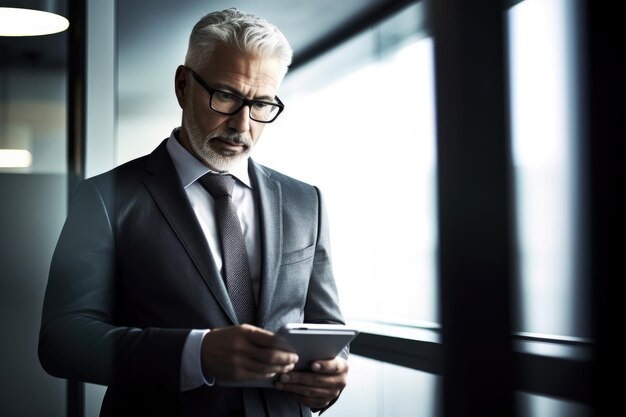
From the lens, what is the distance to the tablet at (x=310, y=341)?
107 centimetres

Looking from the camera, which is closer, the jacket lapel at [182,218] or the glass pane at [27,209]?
the jacket lapel at [182,218]

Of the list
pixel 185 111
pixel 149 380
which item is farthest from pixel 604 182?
pixel 185 111

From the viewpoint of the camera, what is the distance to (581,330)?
567mm

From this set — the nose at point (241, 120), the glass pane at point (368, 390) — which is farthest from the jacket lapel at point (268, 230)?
the glass pane at point (368, 390)

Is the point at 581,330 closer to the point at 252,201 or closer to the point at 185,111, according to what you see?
the point at 252,201

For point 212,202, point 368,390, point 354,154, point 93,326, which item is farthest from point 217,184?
point 354,154

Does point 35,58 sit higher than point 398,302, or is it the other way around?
point 35,58

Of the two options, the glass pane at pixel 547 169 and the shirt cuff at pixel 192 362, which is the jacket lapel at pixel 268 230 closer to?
the shirt cuff at pixel 192 362

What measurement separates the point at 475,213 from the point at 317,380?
0.75 meters

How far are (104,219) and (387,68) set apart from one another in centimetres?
188

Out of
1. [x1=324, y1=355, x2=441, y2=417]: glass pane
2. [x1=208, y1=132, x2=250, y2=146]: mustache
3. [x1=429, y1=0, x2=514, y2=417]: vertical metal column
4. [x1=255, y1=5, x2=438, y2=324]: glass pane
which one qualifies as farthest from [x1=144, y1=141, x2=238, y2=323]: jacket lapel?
[x1=255, y1=5, x2=438, y2=324]: glass pane

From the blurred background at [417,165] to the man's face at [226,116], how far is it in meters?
0.34

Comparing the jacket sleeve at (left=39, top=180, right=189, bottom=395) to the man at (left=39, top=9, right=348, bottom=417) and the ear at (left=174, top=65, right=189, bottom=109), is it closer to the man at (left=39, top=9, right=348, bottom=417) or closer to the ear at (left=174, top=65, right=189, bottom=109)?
the man at (left=39, top=9, right=348, bottom=417)

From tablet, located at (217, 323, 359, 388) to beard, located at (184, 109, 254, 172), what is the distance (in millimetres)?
453
